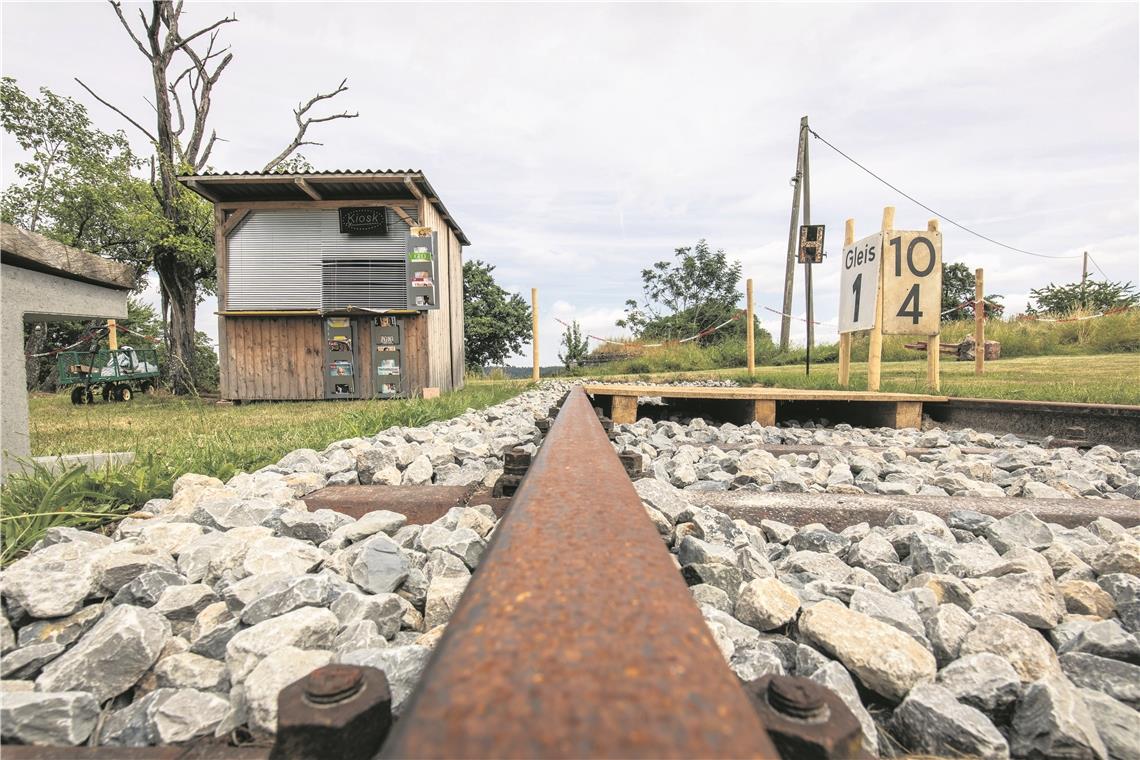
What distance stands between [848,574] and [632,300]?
37717 mm

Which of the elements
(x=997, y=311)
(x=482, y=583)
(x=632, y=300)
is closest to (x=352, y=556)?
(x=482, y=583)

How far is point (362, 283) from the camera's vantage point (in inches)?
382

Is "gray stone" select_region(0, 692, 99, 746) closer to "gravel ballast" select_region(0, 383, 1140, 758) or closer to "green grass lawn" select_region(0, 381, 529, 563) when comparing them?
"gravel ballast" select_region(0, 383, 1140, 758)

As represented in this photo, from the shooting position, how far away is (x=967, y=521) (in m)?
1.63

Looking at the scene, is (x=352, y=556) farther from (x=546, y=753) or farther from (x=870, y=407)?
(x=870, y=407)

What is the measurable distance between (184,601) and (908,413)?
4.78 meters

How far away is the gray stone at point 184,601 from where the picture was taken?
1059 millimetres

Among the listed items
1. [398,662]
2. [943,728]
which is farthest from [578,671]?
[943,728]

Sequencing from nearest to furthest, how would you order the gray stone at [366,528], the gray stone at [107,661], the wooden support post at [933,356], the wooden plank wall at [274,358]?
1. the gray stone at [107,661]
2. the gray stone at [366,528]
3. the wooden support post at [933,356]
4. the wooden plank wall at [274,358]

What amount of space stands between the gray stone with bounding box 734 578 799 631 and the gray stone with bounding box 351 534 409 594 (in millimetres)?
699

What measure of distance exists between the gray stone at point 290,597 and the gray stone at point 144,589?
0.24m

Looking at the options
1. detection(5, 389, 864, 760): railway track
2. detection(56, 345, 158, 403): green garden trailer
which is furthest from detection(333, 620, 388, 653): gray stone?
detection(56, 345, 158, 403): green garden trailer

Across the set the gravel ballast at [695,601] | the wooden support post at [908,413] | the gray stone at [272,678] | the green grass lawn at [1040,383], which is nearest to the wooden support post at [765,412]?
the wooden support post at [908,413]

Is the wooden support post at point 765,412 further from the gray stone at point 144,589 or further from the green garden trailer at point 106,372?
the green garden trailer at point 106,372
